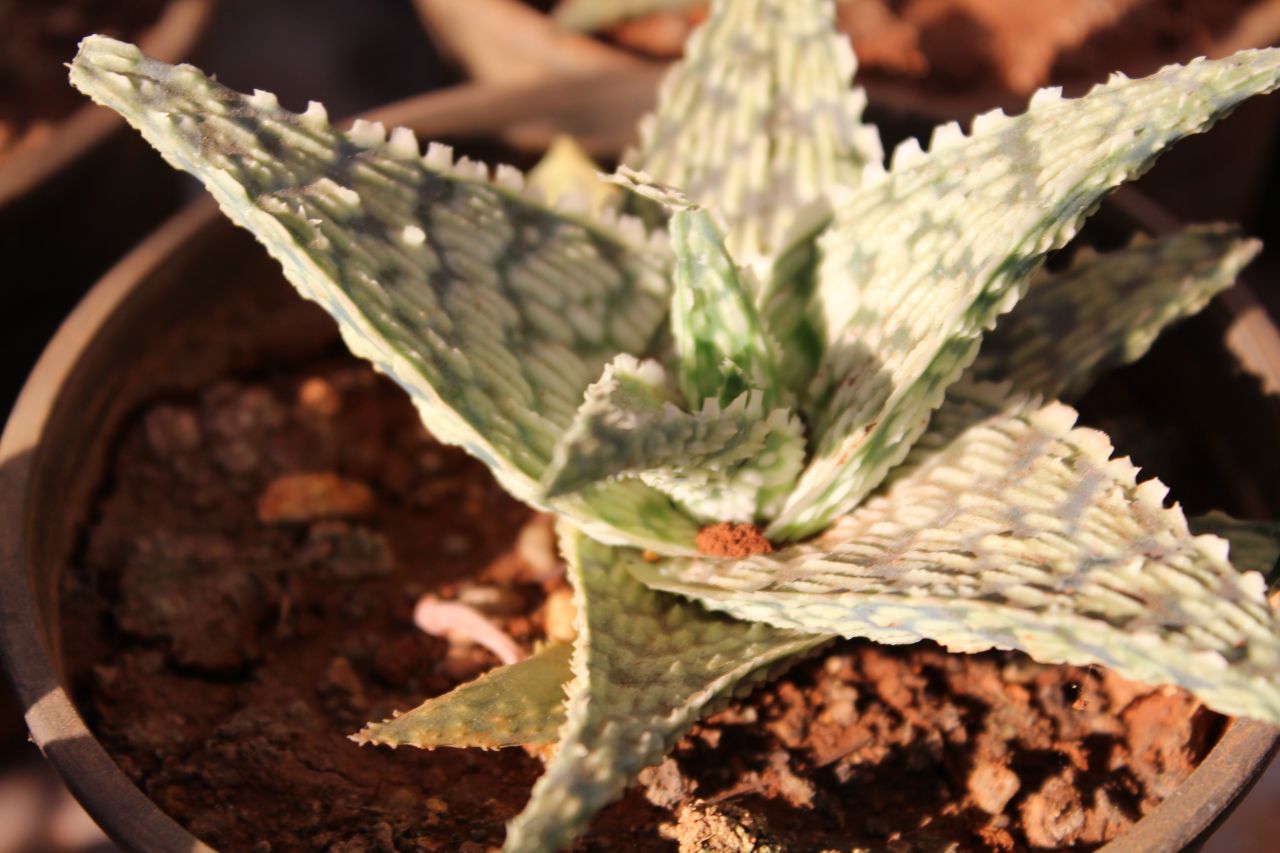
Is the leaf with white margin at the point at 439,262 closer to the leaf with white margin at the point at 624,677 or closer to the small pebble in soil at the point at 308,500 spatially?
the leaf with white margin at the point at 624,677

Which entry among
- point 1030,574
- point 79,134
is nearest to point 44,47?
point 79,134

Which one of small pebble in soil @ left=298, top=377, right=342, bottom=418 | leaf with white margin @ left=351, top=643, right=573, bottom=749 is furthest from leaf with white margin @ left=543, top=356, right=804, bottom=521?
small pebble in soil @ left=298, top=377, right=342, bottom=418

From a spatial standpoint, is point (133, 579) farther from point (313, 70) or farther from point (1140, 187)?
point (313, 70)

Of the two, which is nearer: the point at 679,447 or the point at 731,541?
the point at 679,447

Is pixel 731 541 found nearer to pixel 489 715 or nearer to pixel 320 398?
pixel 489 715

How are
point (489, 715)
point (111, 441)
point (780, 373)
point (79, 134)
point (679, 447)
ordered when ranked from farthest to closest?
point (79, 134) < point (111, 441) < point (780, 373) < point (489, 715) < point (679, 447)

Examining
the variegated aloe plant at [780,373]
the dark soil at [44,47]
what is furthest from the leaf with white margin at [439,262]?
the dark soil at [44,47]

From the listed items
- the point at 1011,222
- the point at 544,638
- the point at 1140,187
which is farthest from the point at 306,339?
the point at 1140,187
